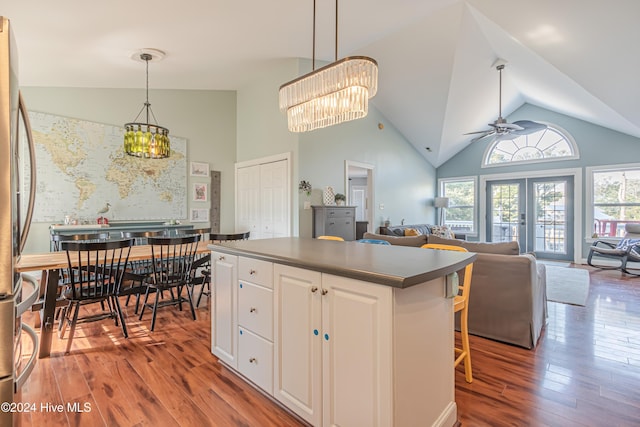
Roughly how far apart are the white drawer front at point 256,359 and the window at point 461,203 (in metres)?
8.03

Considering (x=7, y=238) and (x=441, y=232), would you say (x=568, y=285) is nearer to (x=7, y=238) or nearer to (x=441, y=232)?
(x=441, y=232)

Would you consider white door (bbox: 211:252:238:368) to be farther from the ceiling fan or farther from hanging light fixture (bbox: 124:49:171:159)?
the ceiling fan

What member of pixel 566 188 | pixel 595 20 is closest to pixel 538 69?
pixel 595 20

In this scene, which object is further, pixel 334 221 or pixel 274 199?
pixel 274 199

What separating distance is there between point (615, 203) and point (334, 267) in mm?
8000

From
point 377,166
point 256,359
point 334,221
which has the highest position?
point 377,166

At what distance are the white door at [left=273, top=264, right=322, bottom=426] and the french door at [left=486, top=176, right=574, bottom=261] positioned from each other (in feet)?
25.9

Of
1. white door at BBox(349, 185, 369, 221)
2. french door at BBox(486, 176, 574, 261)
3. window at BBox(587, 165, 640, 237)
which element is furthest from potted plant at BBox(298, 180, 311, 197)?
window at BBox(587, 165, 640, 237)

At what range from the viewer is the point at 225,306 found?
237cm

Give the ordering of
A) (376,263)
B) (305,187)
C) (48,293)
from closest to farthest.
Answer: (376,263)
(48,293)
(305,187)

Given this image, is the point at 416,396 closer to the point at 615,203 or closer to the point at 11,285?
the point at 11,285

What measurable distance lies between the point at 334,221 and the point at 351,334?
3825 millimetres

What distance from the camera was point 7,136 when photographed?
905 millimetres

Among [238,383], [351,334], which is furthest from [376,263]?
[238,383]
